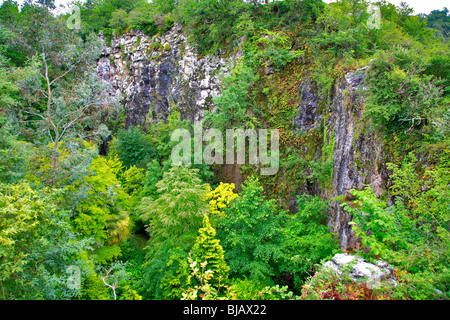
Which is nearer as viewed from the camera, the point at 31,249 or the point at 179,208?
the point at 31,249

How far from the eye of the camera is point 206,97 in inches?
816

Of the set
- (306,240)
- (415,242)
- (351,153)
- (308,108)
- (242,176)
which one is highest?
(308,108)

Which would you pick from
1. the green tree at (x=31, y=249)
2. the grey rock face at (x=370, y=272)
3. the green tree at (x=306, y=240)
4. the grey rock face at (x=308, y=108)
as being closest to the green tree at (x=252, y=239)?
the green tree at (x=306, y=240)

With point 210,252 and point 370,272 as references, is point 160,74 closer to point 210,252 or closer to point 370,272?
point 210,252

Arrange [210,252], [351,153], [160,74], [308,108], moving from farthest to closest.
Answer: [160,74], [308,108], [351,153], [210,252]

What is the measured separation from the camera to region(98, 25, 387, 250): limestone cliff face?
898cm

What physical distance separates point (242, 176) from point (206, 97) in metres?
8.51

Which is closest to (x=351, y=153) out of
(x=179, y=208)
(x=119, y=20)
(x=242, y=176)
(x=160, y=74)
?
(x=179, y=208)

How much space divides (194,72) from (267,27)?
7.50 meters

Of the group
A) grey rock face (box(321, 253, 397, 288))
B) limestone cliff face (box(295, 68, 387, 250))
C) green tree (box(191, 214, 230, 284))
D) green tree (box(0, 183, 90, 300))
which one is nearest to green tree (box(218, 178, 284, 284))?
green tree (box(191, 214, 230, 284))

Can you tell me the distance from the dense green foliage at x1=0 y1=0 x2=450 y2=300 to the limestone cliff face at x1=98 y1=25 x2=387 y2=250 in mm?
325

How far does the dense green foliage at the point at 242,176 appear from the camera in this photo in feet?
16.6

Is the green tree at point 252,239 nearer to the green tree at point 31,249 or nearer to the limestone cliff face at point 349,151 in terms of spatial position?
the limestone cliff face at point 349,151

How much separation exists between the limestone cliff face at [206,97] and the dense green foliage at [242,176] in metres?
0.33
